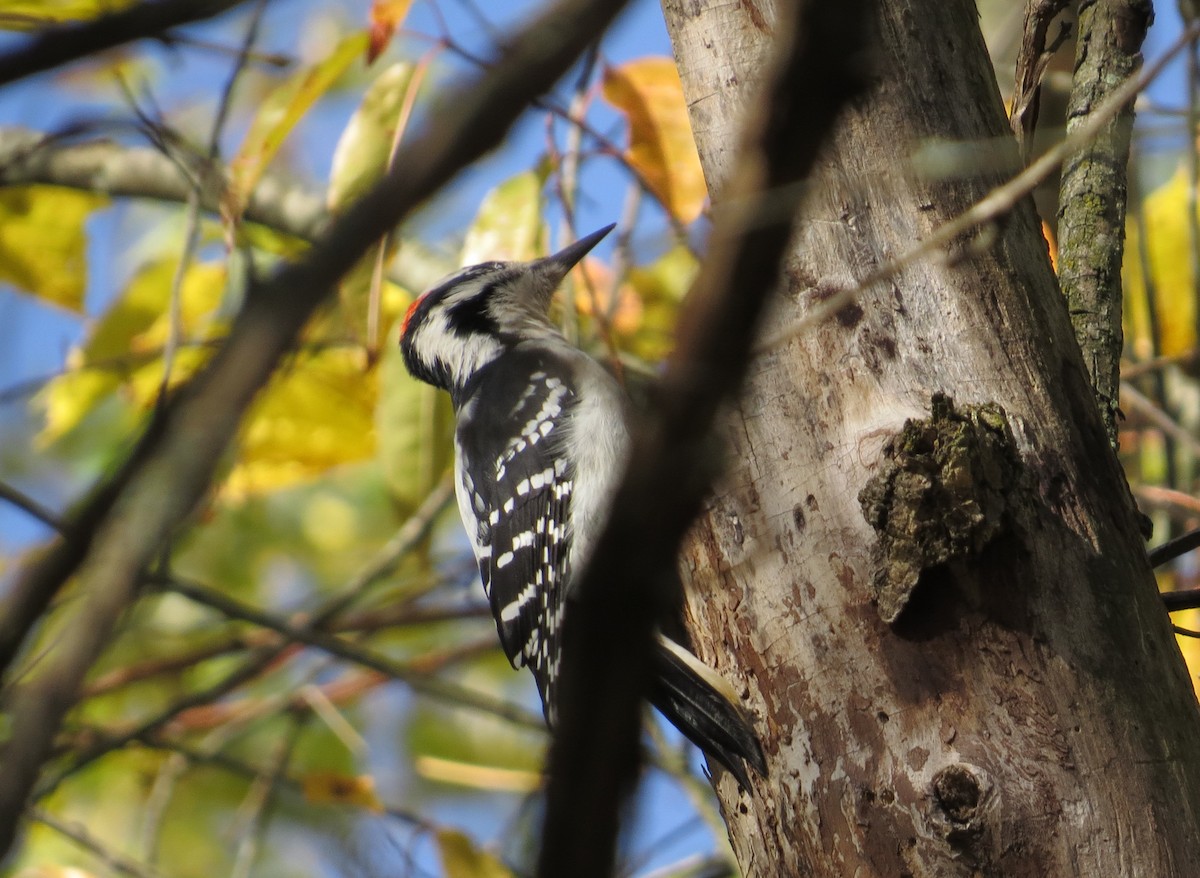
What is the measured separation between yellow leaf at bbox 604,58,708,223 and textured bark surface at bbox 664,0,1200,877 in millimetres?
912

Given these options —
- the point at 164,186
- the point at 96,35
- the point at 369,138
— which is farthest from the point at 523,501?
the point at 96,35

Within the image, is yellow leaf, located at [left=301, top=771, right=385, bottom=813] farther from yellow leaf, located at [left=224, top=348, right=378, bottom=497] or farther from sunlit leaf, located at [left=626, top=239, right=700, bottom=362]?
sunlit leaf, located at [left=626, top=239, right=700, bottom=362]

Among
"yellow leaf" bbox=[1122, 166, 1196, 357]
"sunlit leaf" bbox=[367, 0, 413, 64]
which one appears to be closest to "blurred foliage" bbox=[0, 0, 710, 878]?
"sunlit leaf" bbox=[367, 0, 413, 64]

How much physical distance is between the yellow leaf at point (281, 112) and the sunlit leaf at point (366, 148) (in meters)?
0.18

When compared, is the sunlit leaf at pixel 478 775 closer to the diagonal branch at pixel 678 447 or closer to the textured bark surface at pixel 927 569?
the textured bark surface at pixel 927 569

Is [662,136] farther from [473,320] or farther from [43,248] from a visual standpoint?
[43,248]

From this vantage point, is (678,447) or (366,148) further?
(366,148)

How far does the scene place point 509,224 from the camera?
3309 millimetres

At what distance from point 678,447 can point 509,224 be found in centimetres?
261

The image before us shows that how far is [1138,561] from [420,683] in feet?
7.32

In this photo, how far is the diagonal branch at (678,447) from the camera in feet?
2.52

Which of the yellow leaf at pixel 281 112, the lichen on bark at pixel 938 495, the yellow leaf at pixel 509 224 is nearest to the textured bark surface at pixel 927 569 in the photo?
the lichen on bark at pixel 938 495

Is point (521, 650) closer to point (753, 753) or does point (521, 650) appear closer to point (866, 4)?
point (753, 753)

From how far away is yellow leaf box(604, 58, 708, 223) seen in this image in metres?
3.27
